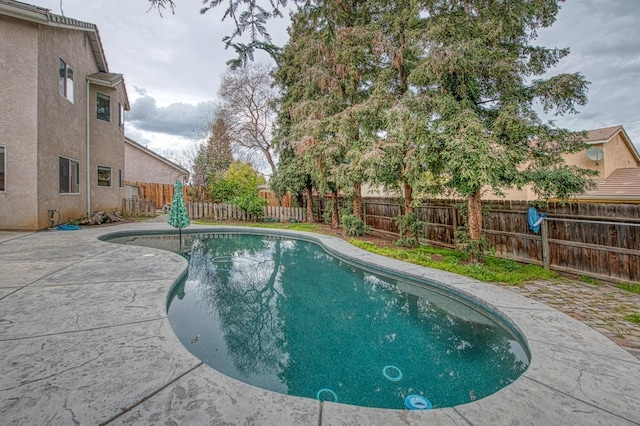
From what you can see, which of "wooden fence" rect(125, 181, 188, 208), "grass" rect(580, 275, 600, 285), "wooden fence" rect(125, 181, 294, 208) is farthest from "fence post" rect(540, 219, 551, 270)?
"wooden fence" rect(125, 181, 188, 208)

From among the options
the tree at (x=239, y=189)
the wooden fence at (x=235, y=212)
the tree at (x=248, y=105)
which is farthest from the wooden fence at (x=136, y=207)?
the tree at (x=248, y=105)

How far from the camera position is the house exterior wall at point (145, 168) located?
20516mm

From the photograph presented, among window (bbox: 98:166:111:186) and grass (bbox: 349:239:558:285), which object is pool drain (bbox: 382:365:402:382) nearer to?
grass (bbox: 349:239:558:285)

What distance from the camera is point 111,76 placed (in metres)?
12.7

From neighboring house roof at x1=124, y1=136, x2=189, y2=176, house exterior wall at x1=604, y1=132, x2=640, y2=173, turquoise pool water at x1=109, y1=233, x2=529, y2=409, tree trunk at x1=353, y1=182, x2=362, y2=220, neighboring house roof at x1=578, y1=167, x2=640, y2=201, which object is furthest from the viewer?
neighboring house roof at x1=124, y1=136, x2=189, y2=176

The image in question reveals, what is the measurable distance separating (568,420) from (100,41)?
1766cm

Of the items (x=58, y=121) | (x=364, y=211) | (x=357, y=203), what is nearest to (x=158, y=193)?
(x=58, y=121)

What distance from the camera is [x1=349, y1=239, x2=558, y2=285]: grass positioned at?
205 inches

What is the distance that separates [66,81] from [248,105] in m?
10.4

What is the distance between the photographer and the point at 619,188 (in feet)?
34.4

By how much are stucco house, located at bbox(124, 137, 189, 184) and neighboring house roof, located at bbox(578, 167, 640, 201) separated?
72.8 ft

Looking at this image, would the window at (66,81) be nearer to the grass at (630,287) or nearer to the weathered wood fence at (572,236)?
the weathered wood fence at (572,236)

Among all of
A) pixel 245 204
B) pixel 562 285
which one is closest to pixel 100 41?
pixel 245 204

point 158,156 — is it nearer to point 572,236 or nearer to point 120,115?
point 120,115
